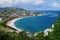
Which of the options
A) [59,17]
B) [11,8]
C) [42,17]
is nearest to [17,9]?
[11,8]

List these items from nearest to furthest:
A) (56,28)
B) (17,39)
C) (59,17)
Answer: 1. (56,28)
2. (59,17)
3. (17,39)

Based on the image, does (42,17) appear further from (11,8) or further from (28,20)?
(11,8)

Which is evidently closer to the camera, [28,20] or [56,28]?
[56,28]

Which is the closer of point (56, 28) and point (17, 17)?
point (56, 28)

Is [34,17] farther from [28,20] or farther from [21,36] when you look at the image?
[21,36]

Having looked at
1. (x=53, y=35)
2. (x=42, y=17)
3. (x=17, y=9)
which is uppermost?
(x=53, y=35)

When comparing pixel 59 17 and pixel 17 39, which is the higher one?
pixel 59 17

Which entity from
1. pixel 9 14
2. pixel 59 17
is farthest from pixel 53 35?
pixel 9 14

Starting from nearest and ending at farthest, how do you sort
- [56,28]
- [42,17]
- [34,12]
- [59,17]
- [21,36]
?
1. [56,28]
2. [59,17]
3. [21,36]
4. [34,12]
5. [42,17]

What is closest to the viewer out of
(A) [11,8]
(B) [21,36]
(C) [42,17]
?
(B) [21,36]
